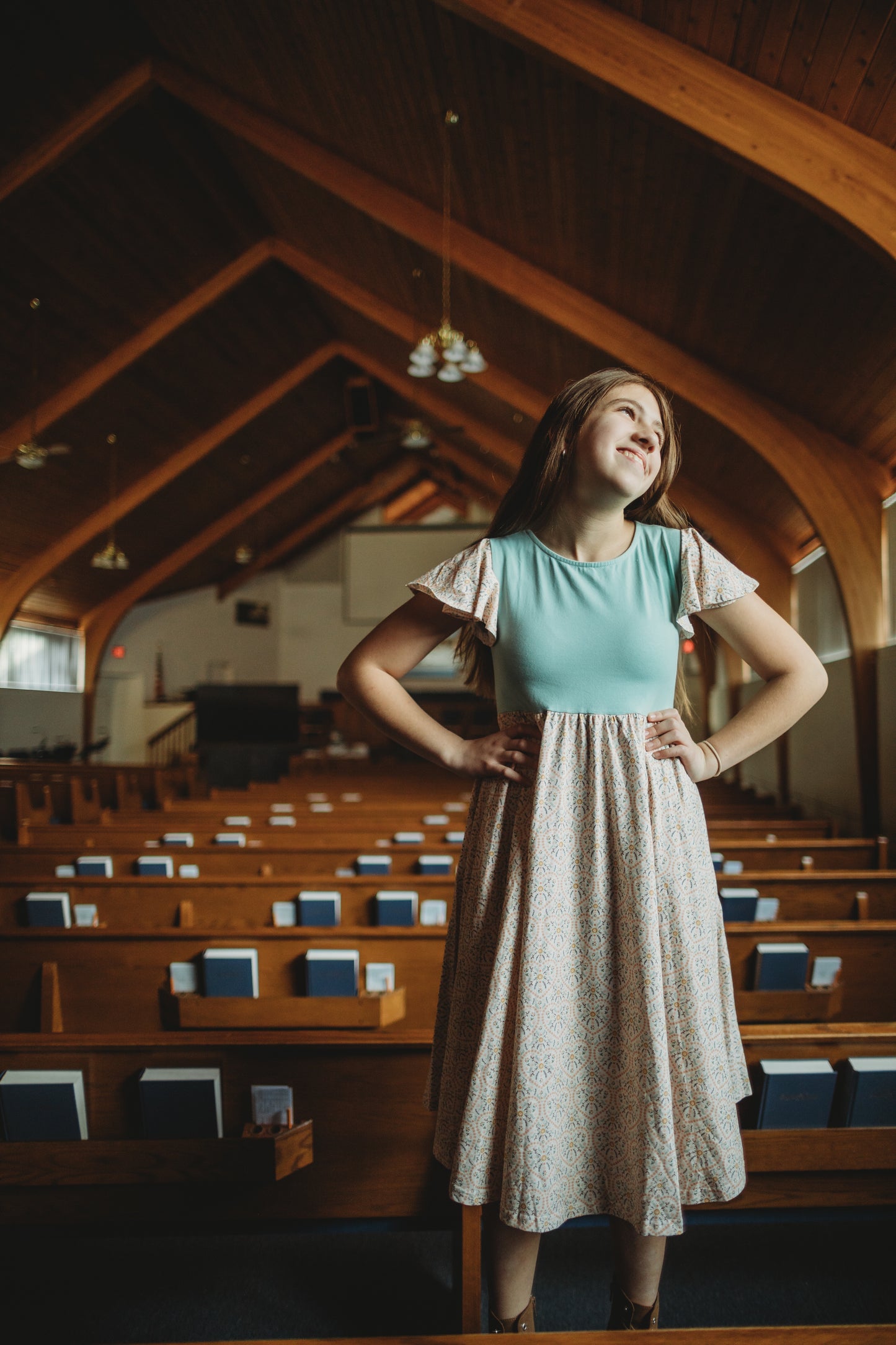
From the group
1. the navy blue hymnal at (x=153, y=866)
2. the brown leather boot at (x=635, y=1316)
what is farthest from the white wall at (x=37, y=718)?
the brown leather boot at (x=635, y=1316)

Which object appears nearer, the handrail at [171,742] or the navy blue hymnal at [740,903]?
the navy blue hymnal at [740,903]

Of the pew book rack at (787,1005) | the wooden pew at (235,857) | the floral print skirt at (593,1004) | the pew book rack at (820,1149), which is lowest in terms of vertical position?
the pew book rack at (787,1005)

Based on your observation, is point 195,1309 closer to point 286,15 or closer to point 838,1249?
point 838,1249

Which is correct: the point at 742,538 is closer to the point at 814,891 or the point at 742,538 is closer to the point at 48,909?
the point at 814,891

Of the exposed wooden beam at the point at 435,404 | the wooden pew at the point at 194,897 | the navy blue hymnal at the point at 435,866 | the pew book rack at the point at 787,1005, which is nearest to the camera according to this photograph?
the pew book rack at the point at 787,1005

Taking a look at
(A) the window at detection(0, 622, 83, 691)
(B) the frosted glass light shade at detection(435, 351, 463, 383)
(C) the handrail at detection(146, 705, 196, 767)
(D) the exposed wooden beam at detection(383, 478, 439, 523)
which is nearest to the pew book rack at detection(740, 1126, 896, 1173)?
(B) the frosted glass light shade at detection(435, 351, 463, 383)

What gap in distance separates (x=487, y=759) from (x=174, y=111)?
8099 millimetres

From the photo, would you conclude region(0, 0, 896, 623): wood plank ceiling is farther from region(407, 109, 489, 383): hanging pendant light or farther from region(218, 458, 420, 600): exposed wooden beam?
region(218, 458, 420, 600): exposed wooden beam

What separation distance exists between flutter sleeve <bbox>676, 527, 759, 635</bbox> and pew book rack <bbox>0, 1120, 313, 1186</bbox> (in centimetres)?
115

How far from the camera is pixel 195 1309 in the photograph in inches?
69.9

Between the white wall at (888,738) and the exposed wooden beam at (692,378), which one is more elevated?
the exposed wooden beam at (692,378)

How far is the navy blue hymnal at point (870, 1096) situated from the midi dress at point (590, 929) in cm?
68

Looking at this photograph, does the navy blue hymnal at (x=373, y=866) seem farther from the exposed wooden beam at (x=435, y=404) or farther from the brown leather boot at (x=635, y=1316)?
the exposed wooden beam at (x=435, y=404)

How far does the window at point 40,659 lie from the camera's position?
12242 millimetres
